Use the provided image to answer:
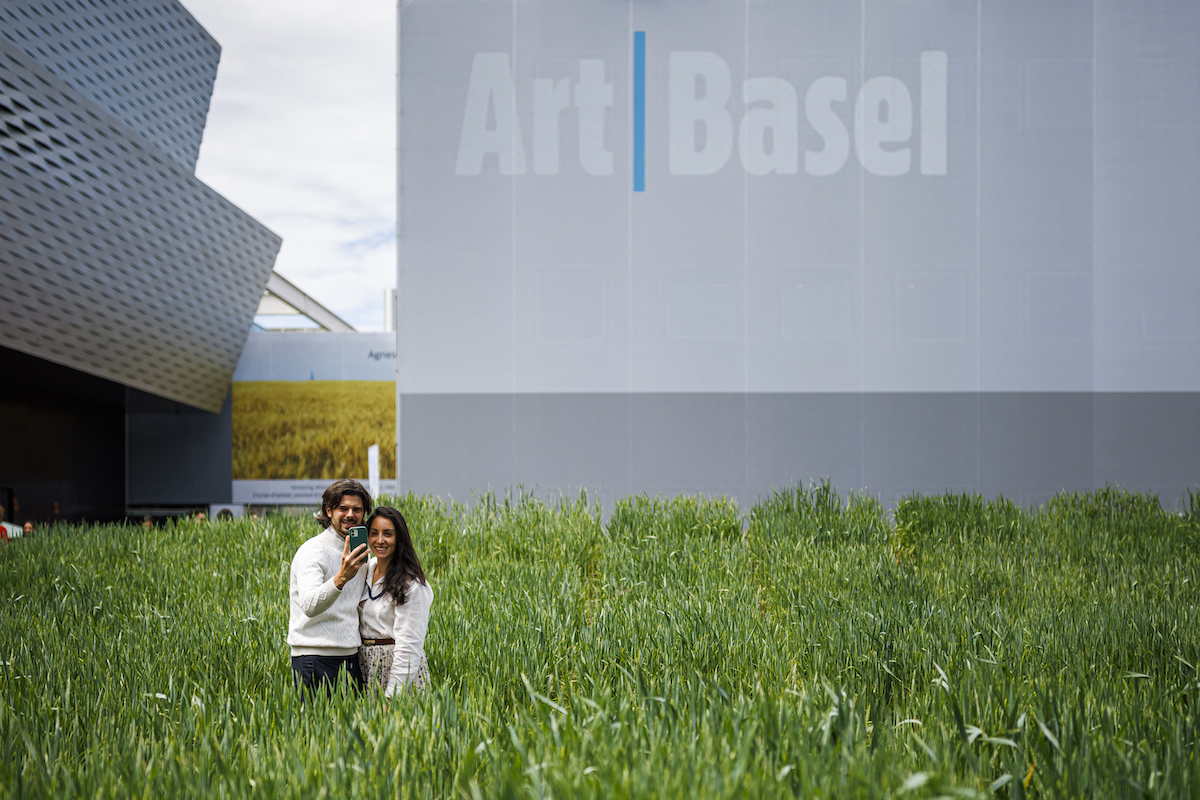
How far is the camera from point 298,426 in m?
19.4

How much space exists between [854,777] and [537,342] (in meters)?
8.86

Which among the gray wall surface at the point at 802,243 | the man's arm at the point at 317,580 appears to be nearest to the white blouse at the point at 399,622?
the man's arm at the point at 317,580

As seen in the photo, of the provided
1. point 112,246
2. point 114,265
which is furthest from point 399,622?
point 114,265

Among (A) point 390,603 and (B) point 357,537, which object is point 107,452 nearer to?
(A) point 390,603

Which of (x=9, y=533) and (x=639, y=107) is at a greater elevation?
(x=639, y=107)

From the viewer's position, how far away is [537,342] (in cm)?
1028

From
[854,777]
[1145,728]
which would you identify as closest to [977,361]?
[1145,728]

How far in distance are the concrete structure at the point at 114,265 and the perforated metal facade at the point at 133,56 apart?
0.03m

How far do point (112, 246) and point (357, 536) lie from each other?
13.8 meters

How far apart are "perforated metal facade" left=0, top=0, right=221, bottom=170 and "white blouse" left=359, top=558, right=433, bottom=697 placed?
13.4 m

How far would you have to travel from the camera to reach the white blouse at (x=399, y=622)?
2971 millimetres

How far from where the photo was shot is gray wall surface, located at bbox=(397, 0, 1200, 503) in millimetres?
10188

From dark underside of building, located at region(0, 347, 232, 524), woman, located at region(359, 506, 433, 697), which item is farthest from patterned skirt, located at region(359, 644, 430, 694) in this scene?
dark underside of building, located at region(0, 347, 232, 524)

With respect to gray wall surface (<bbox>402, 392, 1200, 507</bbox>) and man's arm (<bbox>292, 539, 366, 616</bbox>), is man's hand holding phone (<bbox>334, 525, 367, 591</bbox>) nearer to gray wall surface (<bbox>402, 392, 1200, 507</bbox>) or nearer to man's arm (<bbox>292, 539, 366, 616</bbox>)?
man's arm (<bbox>292, 539, 366, 616</bbox>)
